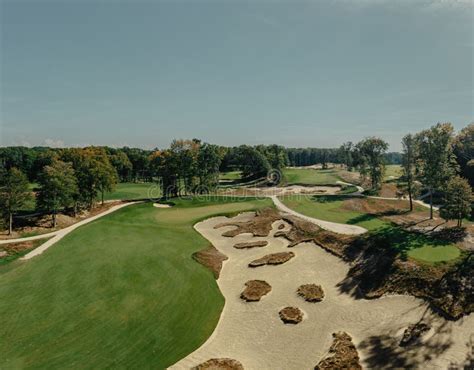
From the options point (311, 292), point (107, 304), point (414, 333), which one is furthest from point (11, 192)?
point (414, 333)

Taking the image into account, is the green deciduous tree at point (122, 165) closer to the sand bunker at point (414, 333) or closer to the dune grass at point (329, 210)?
the dune grass at point (329, 210)

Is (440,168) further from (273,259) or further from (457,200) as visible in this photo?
(273,259)

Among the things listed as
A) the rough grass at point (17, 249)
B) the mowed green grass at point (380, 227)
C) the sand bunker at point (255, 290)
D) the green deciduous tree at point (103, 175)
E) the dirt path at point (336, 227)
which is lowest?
the sand bunker at point (255, 290)

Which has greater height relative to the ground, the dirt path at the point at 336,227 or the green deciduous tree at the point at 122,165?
the green deciduous tree at the point at 122,165

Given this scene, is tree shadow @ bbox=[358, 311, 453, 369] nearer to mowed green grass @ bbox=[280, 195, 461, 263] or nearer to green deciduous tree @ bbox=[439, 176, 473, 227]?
mowed green grass @ bbox=[280, 195, 461, 263]

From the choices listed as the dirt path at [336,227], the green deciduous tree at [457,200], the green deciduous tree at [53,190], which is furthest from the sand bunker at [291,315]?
the green deciduous tree at [53,190]

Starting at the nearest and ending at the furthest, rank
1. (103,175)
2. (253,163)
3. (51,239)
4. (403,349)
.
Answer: (403,349) < (51,239) < (103,175) < (253,163)

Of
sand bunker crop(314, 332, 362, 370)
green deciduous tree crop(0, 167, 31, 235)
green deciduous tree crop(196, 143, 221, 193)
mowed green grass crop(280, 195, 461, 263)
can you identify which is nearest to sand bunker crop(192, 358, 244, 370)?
sand bunker crop(314, 332, 362, 370)
